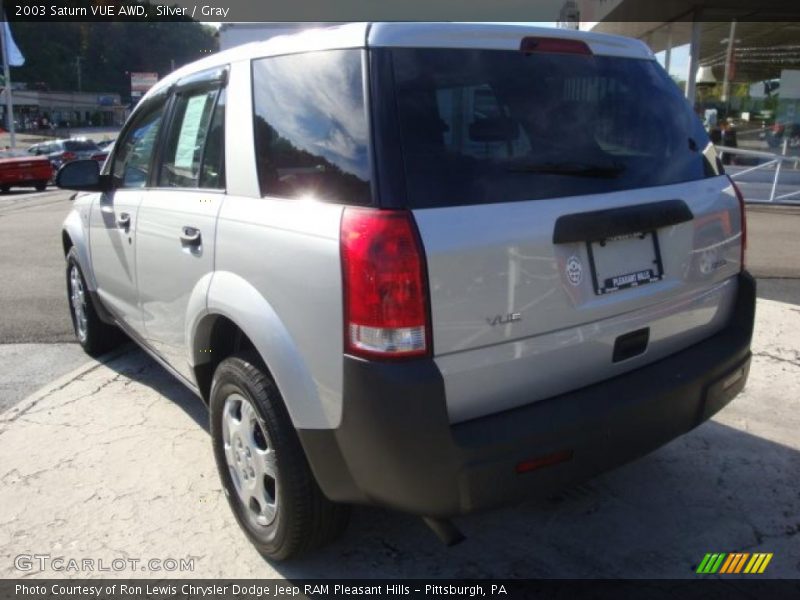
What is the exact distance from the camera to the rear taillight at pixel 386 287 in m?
2.05

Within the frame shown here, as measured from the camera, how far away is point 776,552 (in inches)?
108

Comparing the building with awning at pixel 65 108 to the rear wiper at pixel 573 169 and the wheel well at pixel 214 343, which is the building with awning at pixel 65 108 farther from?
the rear wiper at pixel 573 169

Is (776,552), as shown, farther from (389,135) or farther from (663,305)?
(389,135)

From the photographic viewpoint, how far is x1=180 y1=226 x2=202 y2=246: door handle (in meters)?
2.92

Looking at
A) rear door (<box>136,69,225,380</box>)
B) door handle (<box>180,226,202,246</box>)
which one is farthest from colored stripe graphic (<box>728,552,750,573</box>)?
door handle (<box>180,226,202,246</box>)

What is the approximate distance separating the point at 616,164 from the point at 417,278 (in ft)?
3.27

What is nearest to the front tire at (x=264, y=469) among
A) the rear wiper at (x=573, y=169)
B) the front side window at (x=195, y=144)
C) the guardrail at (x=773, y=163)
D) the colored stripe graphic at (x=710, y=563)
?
the front side window at (x=195, y=144)

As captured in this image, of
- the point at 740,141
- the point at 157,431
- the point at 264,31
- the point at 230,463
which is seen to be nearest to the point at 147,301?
the point at 157,431

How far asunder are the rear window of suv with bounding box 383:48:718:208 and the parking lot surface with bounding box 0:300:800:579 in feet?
4.64

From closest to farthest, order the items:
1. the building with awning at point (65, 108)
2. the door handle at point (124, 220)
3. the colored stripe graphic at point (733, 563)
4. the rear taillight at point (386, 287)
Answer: the rear taillight at point (386, 287), the colored stripe graphic at point (733, 563), the door handle at point (124, 220), the building with awning at point (65, 108)

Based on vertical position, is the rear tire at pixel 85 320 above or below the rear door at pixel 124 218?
below

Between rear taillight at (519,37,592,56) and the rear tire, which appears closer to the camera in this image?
rear taillight at (519,37,592,56)

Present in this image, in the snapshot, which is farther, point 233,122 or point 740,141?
point 740,141

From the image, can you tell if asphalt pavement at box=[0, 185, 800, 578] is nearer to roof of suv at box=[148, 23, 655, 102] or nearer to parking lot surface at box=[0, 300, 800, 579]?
parking lot surface at box=[0, 300, 800, 579]
